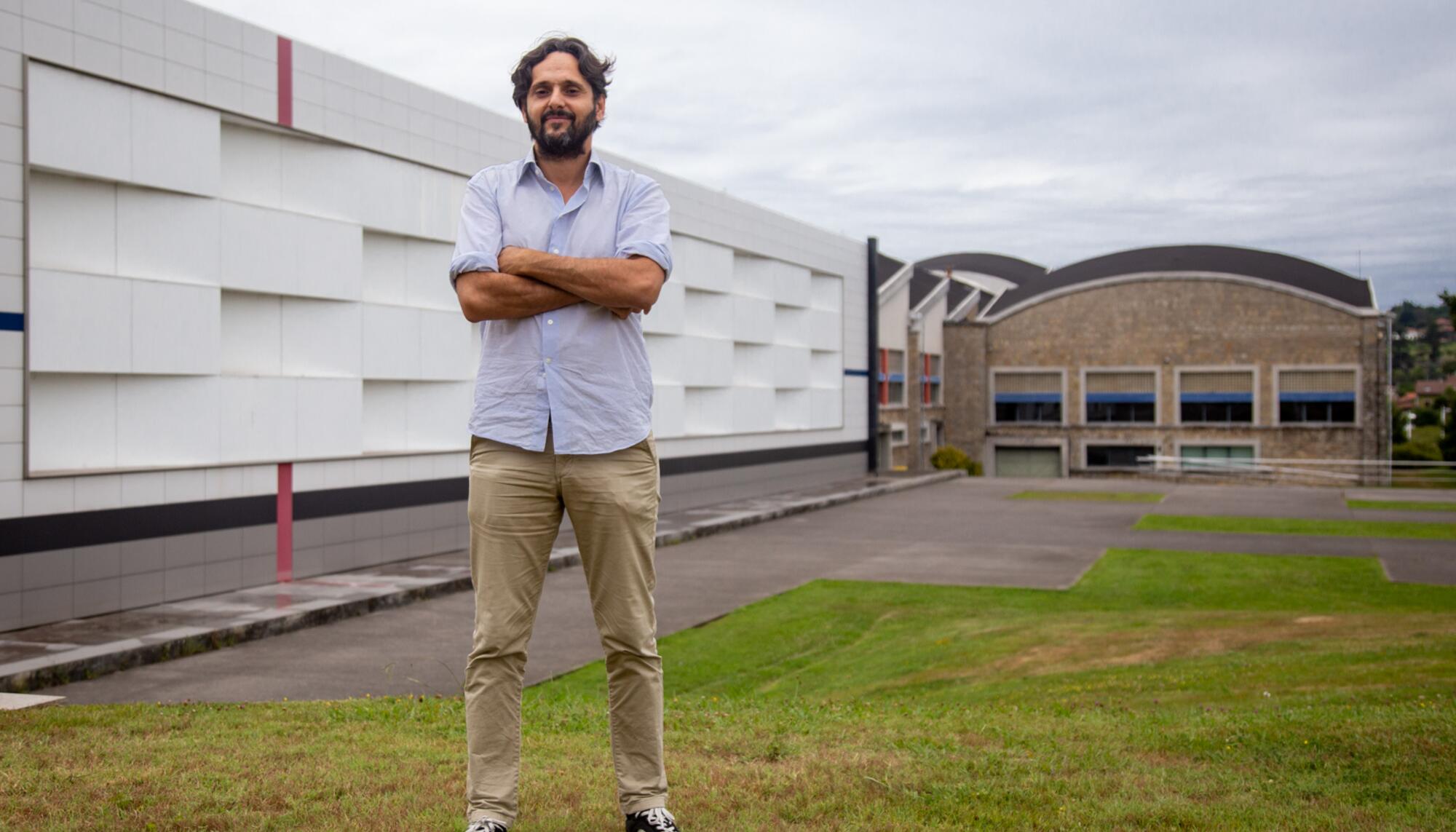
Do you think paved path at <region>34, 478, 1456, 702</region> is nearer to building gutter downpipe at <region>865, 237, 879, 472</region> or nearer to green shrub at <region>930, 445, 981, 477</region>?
building gutter downpipe at <region>865, 237, 879, 472</region>

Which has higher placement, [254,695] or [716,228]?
[716,228]

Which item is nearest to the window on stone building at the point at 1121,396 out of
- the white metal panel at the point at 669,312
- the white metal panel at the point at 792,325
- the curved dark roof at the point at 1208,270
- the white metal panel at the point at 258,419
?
the curved dark roof at the point at 1208,270

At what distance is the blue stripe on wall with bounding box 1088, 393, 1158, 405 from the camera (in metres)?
47.2

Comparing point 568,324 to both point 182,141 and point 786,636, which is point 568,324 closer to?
point 786,636

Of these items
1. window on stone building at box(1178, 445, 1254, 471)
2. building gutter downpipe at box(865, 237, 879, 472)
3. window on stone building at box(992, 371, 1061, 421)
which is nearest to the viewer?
building gutter downpipe at box(865, 237, 879, 472)

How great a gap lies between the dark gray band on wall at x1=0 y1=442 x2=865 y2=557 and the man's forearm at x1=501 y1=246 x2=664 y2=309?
7.63 m

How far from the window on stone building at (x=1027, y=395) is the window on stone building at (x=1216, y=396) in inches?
185

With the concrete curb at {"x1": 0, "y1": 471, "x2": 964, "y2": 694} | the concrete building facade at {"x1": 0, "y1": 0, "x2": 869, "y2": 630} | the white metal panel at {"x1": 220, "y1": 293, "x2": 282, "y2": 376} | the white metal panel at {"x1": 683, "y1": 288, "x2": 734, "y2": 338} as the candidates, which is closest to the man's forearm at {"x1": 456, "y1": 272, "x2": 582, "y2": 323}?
the concrete curb at {"x1": 0, "y1": 471, "x2": 964, "y2": 694}

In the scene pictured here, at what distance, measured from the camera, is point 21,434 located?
9859 mm

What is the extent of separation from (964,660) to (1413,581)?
786cm

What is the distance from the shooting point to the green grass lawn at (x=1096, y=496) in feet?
92.0

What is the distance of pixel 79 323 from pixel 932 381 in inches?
1496

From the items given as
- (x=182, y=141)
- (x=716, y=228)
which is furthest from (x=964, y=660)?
(x=716, y=228)

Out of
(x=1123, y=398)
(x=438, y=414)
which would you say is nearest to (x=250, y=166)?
(x=438, y=414)
